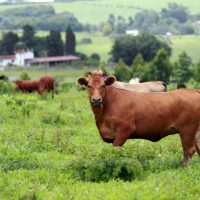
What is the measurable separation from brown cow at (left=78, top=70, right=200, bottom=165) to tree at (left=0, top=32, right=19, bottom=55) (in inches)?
4176

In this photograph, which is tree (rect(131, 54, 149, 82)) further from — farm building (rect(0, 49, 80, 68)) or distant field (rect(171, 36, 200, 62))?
distant field (rect(171, 36, 200, 62))

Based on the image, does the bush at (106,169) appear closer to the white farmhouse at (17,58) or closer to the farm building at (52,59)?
the farm building at (52,59)

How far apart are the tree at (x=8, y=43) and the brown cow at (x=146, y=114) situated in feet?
348

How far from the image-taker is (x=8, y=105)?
67.6 ft

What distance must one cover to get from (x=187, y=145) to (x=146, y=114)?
3.39 feet

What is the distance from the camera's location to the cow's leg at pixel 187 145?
1179 centimetres

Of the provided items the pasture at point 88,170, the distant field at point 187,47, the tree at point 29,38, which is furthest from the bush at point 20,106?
the distant field at point 187,47

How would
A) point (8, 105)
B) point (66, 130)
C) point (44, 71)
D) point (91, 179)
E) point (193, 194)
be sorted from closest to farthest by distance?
1. point (193, 194)
2. point (91, 179)
3. point (66, 130)
4. point (8, 105)
5. point (44, 71)

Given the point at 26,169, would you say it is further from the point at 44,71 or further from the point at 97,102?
the point at 44,71

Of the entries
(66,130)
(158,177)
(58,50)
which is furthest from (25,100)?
(58,50)

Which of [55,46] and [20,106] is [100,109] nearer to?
[20,106]

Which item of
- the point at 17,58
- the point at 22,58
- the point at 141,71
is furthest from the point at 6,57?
the point at 141,71

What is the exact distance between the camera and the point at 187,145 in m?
11.8

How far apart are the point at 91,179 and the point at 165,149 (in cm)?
390
